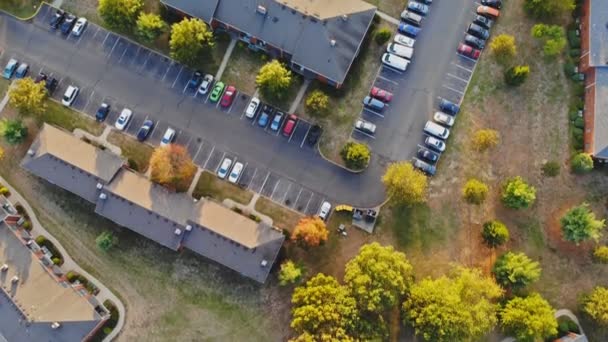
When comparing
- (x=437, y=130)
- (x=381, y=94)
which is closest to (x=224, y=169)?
(x=381, y=94)

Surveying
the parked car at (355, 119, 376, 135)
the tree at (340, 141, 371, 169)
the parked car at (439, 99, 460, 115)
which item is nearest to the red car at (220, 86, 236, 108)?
the tree at (340, 141, 371, 169)

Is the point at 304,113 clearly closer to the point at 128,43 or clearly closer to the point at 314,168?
the point at 314,168

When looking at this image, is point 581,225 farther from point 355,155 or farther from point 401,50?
point 401,50

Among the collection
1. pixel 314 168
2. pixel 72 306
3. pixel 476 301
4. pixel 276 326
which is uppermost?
pixel 314 168

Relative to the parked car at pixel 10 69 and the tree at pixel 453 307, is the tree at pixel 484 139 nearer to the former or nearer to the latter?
the tree at pixel 453 307

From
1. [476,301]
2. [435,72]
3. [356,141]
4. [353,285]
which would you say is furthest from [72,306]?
[435,72]

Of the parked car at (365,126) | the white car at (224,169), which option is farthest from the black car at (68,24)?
the parked car at (365,126)

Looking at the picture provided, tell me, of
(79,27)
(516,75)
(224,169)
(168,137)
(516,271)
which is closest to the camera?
(516,271)
